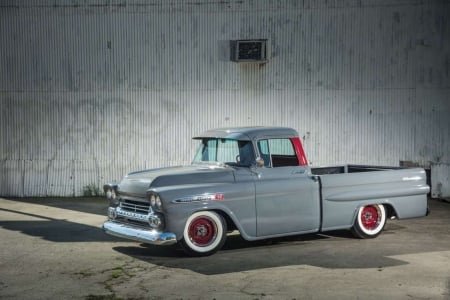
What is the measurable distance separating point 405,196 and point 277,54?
5.96 meters

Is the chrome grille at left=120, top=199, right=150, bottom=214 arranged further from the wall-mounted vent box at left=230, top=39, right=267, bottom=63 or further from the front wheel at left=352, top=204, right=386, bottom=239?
the wall-mounted vent box at left=230, top=39, right=267, bottom=63

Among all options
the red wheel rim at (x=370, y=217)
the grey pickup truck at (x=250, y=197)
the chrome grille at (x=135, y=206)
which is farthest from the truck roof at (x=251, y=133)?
the red wheel rim at (x=370, y=217)

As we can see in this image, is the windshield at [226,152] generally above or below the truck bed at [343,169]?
above

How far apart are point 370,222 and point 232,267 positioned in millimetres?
3023

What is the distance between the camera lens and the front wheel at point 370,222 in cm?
948

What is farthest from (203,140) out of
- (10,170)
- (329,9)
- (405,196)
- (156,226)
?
(10,170)

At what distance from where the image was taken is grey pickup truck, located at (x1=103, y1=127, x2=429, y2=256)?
802 cm

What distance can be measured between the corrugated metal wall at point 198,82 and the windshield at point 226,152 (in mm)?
5380

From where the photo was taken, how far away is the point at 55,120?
49.5 ft

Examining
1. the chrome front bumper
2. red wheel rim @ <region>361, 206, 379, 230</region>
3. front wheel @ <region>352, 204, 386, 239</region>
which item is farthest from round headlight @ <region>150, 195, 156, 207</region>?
red wheel rim @ <region>361, 206, 379, 230</region>

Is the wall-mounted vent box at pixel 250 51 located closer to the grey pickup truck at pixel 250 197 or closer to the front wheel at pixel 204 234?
the grey pickup truck at pixel 250 197

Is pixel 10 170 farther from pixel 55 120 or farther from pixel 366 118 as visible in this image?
pixel 366 118

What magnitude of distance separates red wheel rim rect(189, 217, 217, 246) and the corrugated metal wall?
21.5 ft

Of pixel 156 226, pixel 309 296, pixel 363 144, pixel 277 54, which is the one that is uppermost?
pixel 277 54
